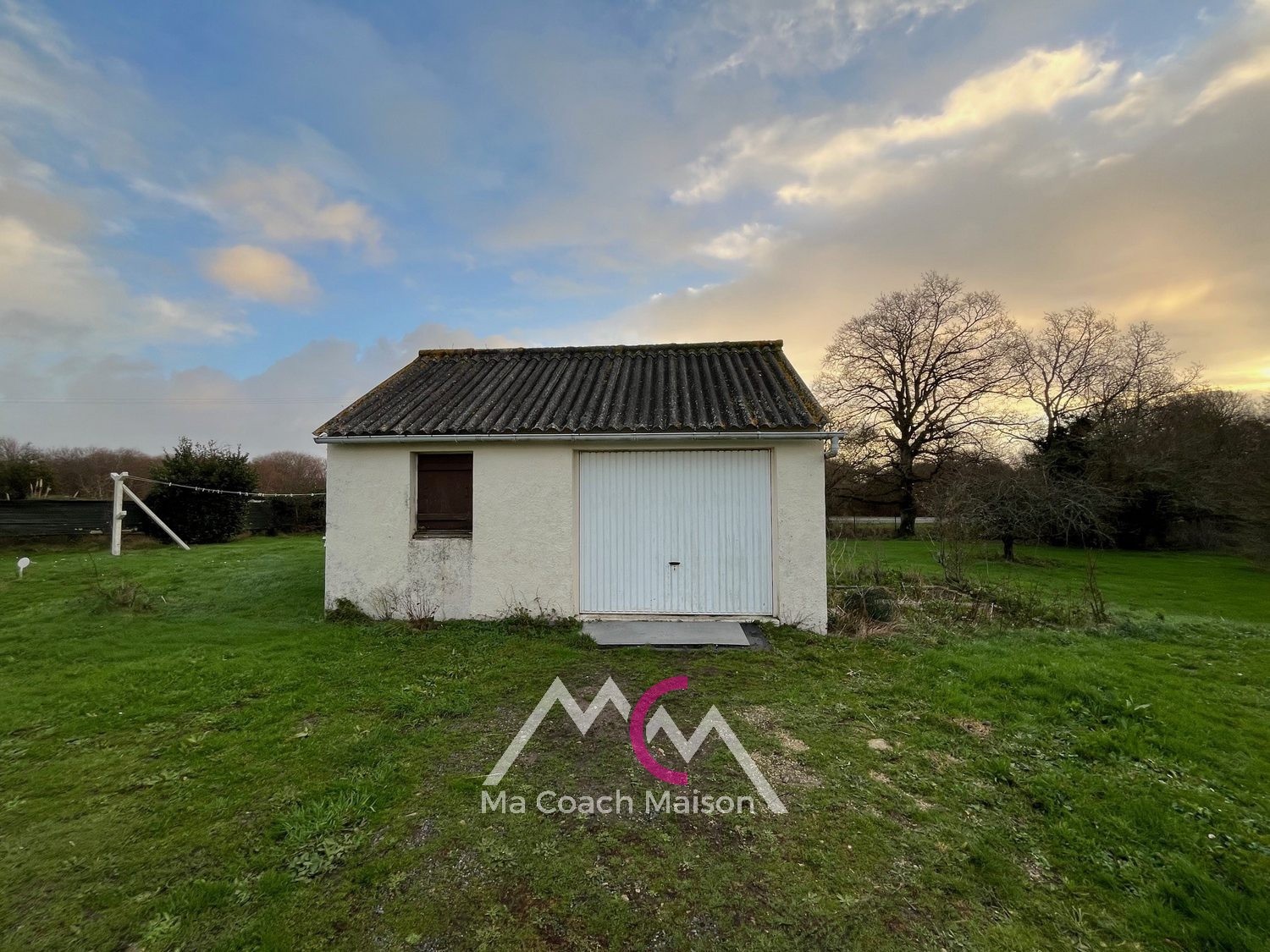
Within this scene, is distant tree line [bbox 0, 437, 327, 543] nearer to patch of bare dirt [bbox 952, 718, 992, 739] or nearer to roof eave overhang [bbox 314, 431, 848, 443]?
roof eave overhang [bbox 314, 431, 848, 443]

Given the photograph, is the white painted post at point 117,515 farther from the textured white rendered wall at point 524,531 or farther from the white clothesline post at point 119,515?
the textured white rendered wall at point 524,531

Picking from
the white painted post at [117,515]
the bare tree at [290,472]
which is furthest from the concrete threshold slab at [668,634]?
the bare tree at [290,472]

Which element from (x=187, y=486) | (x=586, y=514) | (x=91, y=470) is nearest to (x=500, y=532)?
(x=586, y=514)

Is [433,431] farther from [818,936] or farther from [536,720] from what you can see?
[818,936]

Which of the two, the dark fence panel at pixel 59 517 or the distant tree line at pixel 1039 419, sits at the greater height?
the distant tree line at pixel 1039 419

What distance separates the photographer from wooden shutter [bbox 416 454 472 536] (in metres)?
7.09

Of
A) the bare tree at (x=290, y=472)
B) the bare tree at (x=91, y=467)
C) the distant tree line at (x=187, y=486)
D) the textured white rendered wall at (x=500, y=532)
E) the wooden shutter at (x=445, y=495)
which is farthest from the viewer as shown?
the bare tree at (x=290, y=472)

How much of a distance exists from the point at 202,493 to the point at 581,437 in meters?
17.2

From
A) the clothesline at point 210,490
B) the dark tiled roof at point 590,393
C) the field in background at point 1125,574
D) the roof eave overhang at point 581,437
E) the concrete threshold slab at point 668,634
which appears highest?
the dark tiled roof at point 590,393

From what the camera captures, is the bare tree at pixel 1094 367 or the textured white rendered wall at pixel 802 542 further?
the bare tree at pixel 1094 367

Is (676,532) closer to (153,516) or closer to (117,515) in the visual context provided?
(117,515)

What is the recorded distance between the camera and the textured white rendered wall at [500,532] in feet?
21.6

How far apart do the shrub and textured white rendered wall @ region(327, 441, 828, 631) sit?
13.4 m
